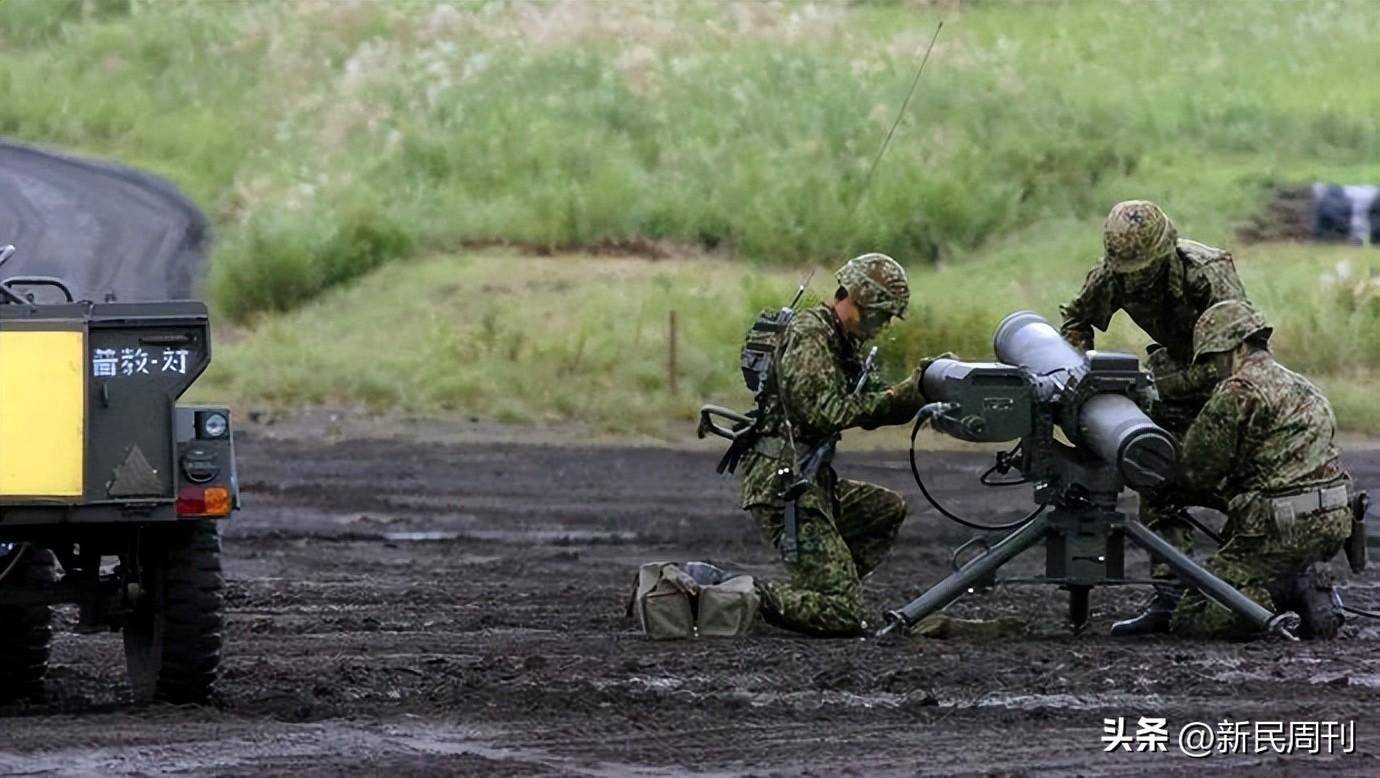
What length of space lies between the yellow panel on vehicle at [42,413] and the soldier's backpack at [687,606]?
3070mm

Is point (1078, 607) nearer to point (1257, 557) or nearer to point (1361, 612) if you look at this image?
point (1257, 557)

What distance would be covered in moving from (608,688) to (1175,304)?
377 centimetres

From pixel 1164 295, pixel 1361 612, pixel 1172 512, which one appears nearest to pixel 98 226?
pixel 1164 295

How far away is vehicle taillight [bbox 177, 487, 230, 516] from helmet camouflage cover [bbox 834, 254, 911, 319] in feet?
10.8

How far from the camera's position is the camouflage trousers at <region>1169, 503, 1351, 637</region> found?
1062 cm

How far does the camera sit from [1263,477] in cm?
1067

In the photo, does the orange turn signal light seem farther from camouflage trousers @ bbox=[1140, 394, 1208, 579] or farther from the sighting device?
camouflage trousers @ bbox=[1140, 394, 1208, 579]

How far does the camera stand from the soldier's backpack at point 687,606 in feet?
34.9

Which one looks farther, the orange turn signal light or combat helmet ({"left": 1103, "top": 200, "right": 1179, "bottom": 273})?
combat helmet ({"left": 1103, "top": 200, "right": 1179, "bottom": 273})

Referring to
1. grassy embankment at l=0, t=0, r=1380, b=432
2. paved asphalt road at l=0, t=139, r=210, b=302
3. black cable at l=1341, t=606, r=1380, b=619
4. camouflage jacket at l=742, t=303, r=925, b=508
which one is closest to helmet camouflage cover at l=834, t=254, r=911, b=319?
camouflage jacket at l=742, t=303, r=925, b=508

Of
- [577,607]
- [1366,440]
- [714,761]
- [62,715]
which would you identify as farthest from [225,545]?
[1366,440]

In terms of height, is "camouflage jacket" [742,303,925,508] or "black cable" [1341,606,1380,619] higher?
"camouflage jacket" [742,303,925,508]

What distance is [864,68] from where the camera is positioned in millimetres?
31547

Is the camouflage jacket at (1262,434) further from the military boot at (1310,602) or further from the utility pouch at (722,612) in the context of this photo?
the utility pouch at (722,612)
